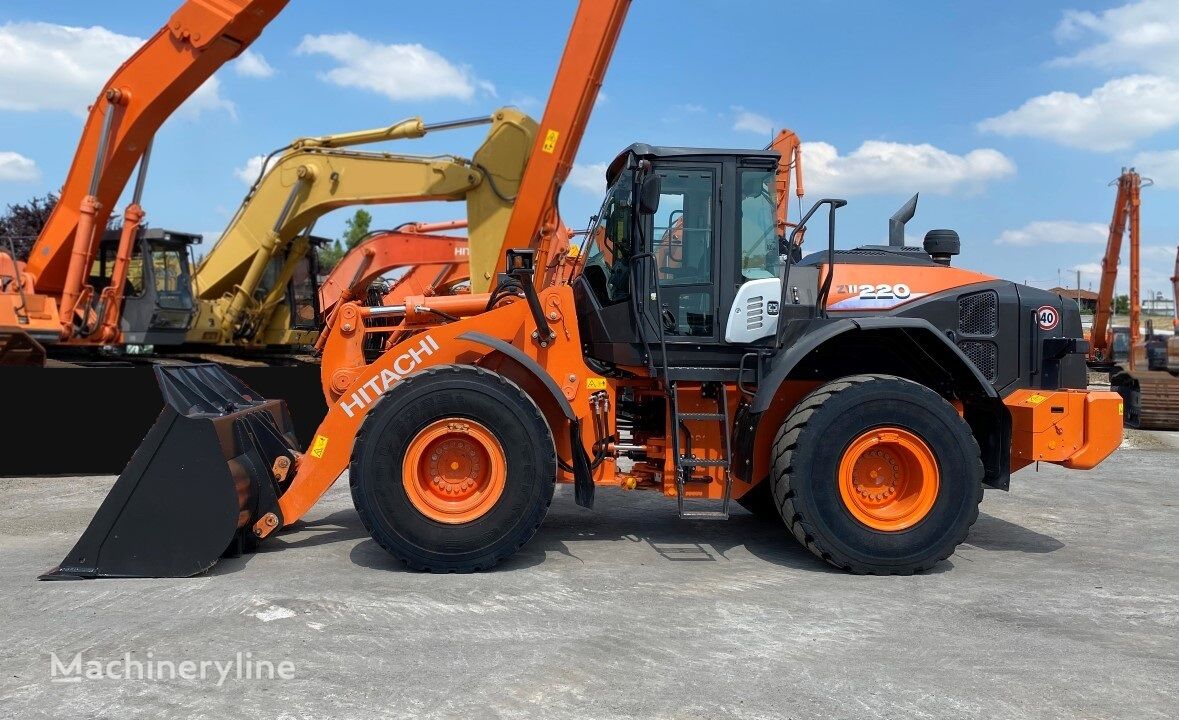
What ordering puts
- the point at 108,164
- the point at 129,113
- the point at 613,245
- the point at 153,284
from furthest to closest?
the point at 153,284 < the point at 108,164 < the point at 129,113 < the point at 613,245

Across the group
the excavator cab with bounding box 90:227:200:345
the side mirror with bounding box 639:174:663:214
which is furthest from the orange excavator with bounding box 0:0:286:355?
the side mirror with bounding box 639:174:663:214

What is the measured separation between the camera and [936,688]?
3.58 meters

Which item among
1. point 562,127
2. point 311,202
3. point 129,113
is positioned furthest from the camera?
point 311,202

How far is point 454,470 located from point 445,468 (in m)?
0.06

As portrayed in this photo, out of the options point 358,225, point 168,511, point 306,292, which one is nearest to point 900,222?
point 168,511

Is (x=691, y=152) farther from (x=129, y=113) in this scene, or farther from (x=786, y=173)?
(x=129, y=113)

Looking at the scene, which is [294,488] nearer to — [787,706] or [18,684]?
[18,684]

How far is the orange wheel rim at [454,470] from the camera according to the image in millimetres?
5309

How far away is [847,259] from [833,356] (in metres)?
0.80

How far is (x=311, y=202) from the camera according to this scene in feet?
41.5

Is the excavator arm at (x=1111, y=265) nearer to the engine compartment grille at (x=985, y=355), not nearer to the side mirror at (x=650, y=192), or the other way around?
the engine compartment grille at (x=985, y=355)

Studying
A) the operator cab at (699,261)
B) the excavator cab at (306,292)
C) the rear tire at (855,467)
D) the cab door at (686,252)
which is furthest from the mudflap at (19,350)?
the rear tire at (855,467)

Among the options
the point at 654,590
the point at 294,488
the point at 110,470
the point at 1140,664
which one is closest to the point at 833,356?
the point at 654,590

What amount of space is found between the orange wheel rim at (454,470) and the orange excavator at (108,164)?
22.9 ft
